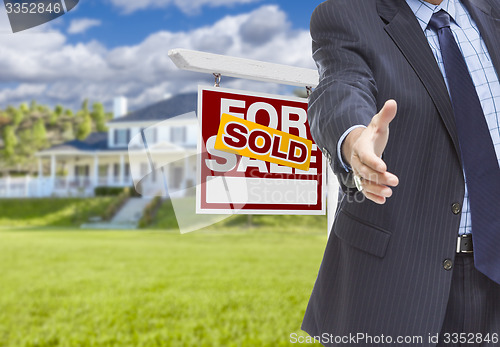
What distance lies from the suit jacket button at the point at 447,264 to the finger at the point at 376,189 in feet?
1.20

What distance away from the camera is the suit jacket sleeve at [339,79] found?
3.03 ft

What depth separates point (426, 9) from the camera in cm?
115

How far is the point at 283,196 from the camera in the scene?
6.27 feet

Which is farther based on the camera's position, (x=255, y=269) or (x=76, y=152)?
(x=76, y=152)

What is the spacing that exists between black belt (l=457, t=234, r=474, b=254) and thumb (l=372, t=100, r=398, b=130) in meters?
0.45

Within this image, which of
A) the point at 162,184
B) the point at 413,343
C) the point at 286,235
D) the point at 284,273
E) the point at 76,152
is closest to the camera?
the point at 413,343

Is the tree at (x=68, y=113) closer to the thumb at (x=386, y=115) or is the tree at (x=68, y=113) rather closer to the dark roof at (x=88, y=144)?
the dark roof at (x=88, y=144)

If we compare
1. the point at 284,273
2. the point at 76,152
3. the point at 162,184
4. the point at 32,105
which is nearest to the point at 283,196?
the point at 162,184

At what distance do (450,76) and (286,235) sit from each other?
13767 mm

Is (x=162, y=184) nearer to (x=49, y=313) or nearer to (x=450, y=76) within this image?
(x=450, y=76)

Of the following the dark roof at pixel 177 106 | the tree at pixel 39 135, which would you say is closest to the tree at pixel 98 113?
the tree at pixel 39 135

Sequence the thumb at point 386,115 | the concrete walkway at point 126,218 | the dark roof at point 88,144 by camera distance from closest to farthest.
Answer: the thumb at point 386,115 < the concrete walkway at point 126,218 < the dark roof at point 88,144

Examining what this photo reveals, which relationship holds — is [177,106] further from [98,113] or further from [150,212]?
[98,113]

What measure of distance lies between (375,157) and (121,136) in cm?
2347
